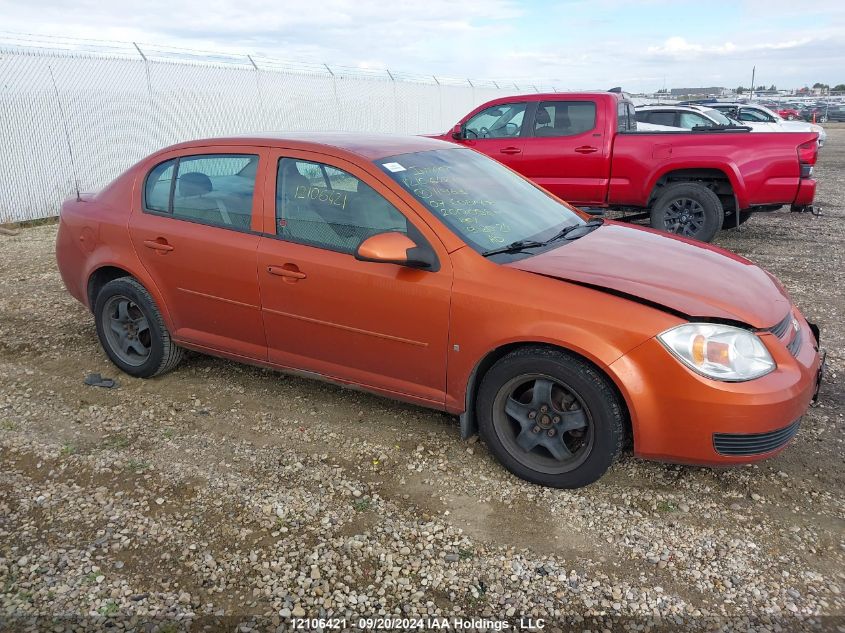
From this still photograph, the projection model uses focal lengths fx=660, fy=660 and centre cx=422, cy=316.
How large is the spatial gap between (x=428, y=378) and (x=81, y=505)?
1.78 meters

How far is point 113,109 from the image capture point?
1292cm

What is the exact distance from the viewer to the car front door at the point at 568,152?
835cm

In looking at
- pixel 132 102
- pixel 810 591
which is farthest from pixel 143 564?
pixel 132 102

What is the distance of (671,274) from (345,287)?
165 cm

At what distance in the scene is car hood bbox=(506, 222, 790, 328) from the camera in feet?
9.82

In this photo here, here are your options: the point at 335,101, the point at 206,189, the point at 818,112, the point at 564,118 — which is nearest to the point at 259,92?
the point at 335,101

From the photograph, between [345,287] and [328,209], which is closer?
[345,287]

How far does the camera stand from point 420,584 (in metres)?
2.64

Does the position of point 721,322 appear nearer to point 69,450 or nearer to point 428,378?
point 428,378

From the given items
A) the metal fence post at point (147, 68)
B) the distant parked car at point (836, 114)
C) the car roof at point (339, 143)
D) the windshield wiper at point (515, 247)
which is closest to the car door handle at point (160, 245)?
the car roof at point (339, 143)

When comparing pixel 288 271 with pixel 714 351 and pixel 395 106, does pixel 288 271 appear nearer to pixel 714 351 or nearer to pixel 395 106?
pixel 714 351

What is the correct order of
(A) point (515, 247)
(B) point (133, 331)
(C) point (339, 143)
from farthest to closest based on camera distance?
1. (B) point (133, 331)
2. (C) point (339, 143)
3. (A) point (515, 247)

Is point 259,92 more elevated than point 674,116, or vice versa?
point 259,92

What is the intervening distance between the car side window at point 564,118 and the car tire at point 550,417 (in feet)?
20.0
